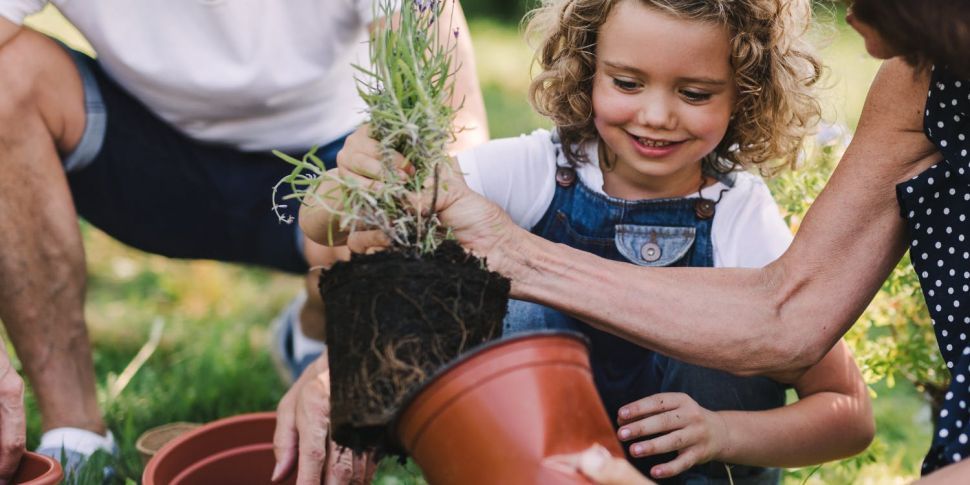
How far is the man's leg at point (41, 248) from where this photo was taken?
7.45ft

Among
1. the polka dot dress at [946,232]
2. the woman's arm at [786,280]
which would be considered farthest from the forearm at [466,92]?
the polka dot dress at [946,232]

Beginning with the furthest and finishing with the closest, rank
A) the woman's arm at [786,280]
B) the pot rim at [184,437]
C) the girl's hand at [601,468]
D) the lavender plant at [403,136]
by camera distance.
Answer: the pot rim at [184,437] → the woman's arm at [786,280] → the lavender plant at [403,136] → the girl's hand at [601,468]

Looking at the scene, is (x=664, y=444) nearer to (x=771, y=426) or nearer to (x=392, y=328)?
(x=771, y=426)

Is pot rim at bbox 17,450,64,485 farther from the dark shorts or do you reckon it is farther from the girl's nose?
the girl's nose

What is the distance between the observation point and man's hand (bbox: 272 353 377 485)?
6.01 feet

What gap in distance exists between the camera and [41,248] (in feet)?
7.63

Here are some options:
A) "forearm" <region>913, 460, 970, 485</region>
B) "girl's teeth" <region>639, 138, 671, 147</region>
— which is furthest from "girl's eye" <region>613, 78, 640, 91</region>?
"forearm" <region>913, 460, 970, 485</region>

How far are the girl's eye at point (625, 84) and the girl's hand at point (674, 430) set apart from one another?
0.59 m

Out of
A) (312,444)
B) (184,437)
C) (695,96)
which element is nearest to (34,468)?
(184,437)

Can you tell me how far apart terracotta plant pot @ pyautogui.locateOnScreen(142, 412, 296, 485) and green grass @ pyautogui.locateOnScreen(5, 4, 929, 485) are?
246 millimetres

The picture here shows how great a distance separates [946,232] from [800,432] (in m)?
0.48

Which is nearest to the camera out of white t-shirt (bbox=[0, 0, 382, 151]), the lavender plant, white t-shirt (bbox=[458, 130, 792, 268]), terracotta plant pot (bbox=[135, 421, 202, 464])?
the lavender plant

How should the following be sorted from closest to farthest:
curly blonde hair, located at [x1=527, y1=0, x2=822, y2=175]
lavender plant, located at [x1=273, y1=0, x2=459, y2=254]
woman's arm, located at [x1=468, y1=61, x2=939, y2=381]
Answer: lavender plant, located at [x1=273, y1=0, x2=459, y2=254] → woman's arm, located at [x1=468, y1=61, x2=939, y2=381] → curly blonde hair, located at [x1=527, y1=0, x2=822, y2=175]

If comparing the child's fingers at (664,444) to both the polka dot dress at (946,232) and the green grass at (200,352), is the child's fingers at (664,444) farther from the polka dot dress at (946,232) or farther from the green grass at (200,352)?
the green grass at (200,352)
